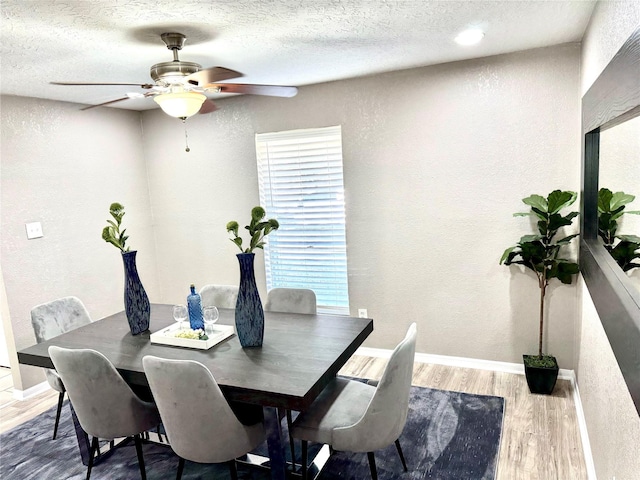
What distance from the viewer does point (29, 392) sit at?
364 centimetres

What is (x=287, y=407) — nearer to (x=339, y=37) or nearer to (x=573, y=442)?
(x=573, y=442)

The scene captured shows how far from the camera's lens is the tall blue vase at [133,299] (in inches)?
104

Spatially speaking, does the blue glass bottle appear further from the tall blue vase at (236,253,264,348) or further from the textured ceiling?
the textured ceiling

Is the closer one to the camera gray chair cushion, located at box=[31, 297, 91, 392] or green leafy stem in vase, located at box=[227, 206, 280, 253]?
green leafy stem in vase, located at box=[227, 206, 280, 253]

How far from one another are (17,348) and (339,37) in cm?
338

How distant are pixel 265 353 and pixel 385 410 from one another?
0.65m

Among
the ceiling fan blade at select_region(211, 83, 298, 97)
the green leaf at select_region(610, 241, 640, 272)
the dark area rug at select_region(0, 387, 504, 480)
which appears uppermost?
the ceiling fan blade at select_region(211, 83, 298, 97)

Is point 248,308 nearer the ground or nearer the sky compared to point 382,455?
nearer the sky

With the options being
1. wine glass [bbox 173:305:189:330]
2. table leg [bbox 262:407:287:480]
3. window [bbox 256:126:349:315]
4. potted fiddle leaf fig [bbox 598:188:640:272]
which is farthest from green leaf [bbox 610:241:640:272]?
window [bbox 256:126:349:315]

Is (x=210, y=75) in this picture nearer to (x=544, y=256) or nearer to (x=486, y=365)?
(x=544, y=256)

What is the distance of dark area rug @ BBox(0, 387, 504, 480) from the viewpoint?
96.9 inches

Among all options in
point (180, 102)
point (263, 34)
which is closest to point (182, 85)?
point (180, 102)

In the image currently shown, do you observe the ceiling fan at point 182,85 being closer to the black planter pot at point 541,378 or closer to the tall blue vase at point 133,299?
the tall blue vase at point 133,299

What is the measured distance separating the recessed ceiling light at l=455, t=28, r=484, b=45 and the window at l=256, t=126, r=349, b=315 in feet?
4.32
